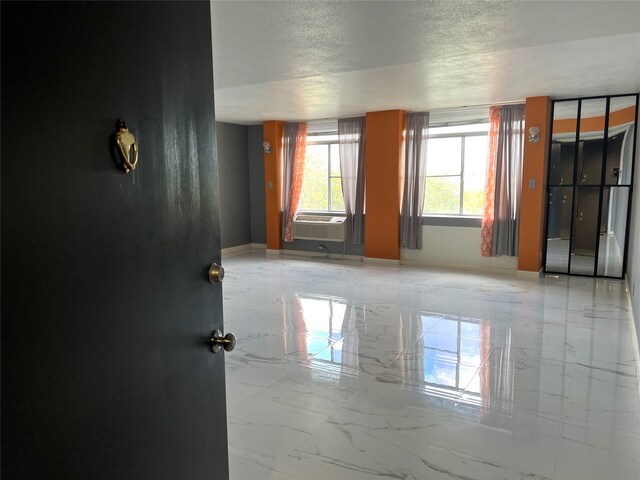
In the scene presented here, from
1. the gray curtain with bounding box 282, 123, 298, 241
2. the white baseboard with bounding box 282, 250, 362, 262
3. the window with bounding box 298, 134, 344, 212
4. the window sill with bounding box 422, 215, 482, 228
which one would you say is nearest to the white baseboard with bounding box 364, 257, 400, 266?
the white baseboard with bounding box 282, 250, 362, 262

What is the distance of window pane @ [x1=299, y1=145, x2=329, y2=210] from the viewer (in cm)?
820

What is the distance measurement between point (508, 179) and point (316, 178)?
3.21 meters

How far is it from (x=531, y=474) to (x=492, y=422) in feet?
1.53

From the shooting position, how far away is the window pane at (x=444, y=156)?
7.06 m

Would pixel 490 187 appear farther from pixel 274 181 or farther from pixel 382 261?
pixel 274 181

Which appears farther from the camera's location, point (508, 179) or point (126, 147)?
point (508, 179)

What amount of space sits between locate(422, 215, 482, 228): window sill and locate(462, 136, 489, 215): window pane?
17 cm

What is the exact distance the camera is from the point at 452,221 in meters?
7.00

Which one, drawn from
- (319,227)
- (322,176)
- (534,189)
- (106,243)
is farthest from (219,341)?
(322,176)

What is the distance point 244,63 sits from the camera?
13.4ft

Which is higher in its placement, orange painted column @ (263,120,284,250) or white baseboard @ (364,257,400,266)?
orange painted column @ (263,120,284,250)

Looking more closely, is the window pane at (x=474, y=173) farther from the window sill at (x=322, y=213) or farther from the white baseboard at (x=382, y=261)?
the window sill at (x=322, y=213)

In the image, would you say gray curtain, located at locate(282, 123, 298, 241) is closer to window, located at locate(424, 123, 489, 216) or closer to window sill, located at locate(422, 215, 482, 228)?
window, located at locate(424, 123, 489, 216)

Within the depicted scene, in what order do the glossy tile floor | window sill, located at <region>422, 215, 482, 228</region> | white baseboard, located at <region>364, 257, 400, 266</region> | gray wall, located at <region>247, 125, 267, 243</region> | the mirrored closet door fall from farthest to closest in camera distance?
gray wall, located at <region>247, 125, 267, 243</region>
white baseboard, located at <region>364, 257, 400, 266</region>
window sill, located at <region>422, 215, 482, 228</region>
the mirrored closet door
the glossy tile floor
